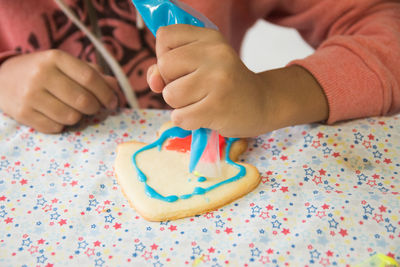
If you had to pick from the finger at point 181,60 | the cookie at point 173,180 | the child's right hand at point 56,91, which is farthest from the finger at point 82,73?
the finger at point 181,60

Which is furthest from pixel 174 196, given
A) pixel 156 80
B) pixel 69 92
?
pixel 69 92

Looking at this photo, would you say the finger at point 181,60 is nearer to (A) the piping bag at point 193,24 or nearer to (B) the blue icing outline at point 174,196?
(A) the piping bag at point 193,24

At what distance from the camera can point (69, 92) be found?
0.58 metres

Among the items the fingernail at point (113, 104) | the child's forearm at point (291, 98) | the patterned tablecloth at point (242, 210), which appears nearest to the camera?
the patterned tablecloth at point (242, 210)

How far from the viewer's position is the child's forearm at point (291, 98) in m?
0.50

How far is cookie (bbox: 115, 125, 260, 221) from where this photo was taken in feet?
1.46

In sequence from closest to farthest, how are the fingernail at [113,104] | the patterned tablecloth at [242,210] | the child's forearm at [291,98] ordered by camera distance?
1. the patterned tablecloth at [242,210]
2. the child's forearm at [291,98]
3. the fingernail at [113,104]

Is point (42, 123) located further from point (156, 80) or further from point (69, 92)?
point (156, 80)

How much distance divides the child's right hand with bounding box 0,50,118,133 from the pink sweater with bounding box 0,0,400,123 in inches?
5.7

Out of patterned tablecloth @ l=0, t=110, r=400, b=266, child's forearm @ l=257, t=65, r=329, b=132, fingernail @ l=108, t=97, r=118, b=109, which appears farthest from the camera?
fingernail @ l=108, t=97, r=118, b=109

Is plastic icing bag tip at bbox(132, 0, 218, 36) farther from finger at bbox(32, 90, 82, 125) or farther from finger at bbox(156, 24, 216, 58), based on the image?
finger at bbox(32, 90, 82, 125)

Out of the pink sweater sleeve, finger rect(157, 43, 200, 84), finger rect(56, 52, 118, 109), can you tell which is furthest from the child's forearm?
finger rect(56, 52, 118, 109)

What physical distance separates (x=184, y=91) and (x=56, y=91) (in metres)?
0.26

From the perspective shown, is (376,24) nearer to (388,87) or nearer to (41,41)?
(388,87)
